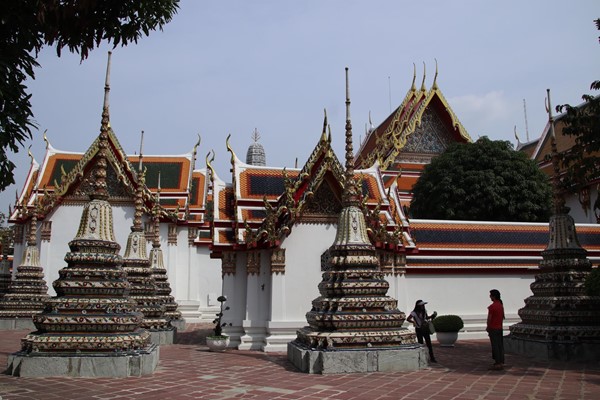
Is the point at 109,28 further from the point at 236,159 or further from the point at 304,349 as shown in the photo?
the point at 236,159

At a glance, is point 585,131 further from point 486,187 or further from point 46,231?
point 46,231

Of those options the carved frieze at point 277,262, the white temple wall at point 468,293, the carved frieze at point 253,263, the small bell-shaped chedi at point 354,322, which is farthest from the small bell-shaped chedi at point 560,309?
the carved frieze at point 253,263

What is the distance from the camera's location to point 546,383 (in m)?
7.55

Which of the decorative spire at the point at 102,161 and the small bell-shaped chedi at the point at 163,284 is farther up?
the decorative spire at the point at 102,161

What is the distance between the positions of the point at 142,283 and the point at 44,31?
32.1 ft

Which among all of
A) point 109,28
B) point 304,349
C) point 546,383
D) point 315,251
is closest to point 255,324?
Answer: point 315,251

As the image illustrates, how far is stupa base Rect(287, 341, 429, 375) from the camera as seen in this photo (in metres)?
8.43

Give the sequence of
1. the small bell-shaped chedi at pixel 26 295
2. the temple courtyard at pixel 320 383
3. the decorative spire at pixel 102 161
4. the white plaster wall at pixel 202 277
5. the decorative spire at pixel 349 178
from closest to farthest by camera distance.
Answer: the temple courtyard at pixel 320 383 → the decorative spire at pixel 102 161 → the decorative spire at pixel 349 178 → the small bell-shaped chedi at pixel 26 295 → the white plaster wall at pixel 202 277

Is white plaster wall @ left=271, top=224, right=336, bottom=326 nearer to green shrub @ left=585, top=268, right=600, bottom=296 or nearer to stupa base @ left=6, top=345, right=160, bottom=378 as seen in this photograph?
stupa base @ left=6, top=345, right=160, bottom=378

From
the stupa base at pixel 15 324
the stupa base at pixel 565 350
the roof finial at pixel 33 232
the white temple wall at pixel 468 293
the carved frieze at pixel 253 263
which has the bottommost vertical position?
the stupa base at pixel 15 324

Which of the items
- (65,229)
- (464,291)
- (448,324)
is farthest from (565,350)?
(65,229)

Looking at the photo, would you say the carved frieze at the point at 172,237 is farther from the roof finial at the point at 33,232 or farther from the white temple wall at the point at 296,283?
the white temple wall at the point at 296,283

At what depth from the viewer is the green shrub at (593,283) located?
9988mm

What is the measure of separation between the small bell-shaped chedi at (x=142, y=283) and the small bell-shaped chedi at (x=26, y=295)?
22.6 ft
